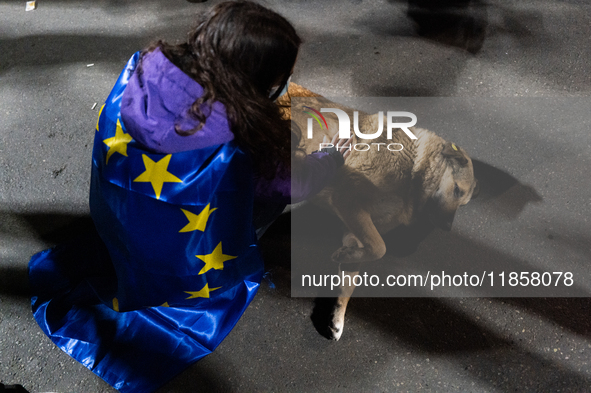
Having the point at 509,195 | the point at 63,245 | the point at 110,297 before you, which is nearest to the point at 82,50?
the point at 63,245

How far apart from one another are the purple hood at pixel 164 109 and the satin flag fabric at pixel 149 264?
0.10 m

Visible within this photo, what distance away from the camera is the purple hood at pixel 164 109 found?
4.64 feet

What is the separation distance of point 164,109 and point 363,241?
1.52 m

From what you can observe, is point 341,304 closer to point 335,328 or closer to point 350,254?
point 335,328

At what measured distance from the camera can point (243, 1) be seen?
1.46 metres

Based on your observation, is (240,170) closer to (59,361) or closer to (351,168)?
(351,168)

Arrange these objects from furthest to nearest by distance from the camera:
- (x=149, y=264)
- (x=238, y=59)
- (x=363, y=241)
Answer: (x=363, y=241) → (x=149, y=264) → (x=238, y=59)

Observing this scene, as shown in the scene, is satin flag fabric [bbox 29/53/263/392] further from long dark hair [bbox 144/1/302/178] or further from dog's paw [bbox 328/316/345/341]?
dog's paw [bbox 328/316/345/341]

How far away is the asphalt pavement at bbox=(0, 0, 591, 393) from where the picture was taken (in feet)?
7.47

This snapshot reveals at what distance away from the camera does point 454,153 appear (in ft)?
9.11

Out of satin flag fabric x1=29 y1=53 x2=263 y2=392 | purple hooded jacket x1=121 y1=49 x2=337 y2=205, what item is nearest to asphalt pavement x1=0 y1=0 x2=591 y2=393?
satin flag fabric x1=29 y1=53 x2=263 y2=392

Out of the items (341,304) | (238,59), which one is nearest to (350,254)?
(341,304)

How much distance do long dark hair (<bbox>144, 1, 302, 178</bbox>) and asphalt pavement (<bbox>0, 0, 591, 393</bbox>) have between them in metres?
1.36

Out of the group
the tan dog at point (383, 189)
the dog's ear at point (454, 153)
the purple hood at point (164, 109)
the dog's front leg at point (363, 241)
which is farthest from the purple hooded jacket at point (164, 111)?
the dog's ear at point (454, 153)
